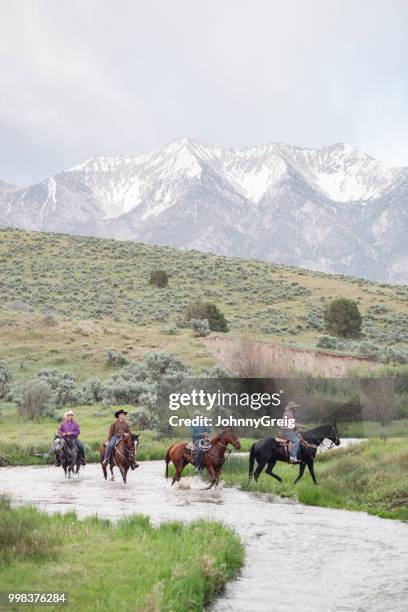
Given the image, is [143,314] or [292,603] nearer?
[292,603]

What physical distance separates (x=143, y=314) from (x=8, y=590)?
5765 centimetres

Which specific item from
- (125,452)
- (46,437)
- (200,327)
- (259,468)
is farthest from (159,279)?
(259,468)

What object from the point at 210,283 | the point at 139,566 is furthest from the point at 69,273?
the point at 139,566

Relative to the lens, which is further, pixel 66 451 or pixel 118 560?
pixel 66 451

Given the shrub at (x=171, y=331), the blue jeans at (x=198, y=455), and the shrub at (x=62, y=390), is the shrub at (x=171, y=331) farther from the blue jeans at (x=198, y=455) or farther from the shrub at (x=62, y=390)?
the blue jeans at (x=198, y=455)

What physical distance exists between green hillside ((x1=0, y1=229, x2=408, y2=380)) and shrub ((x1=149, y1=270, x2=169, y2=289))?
3.57 feet

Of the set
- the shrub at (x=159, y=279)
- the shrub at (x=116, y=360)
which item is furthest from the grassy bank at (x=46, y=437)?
the shrub at (x=159, y=279)

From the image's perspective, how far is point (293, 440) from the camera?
21891 mm

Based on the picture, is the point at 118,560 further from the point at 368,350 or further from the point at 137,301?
the point at 137,301

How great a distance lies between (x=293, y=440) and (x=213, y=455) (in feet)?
7.72

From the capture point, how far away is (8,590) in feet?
33.8

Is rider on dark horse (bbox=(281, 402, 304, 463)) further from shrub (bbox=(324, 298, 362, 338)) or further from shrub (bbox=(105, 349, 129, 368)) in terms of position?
shrub (bbox=(324, 298, 362, 338))

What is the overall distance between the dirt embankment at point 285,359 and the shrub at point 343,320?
14470mm

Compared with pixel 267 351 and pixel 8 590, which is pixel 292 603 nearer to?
pixel 8 590
